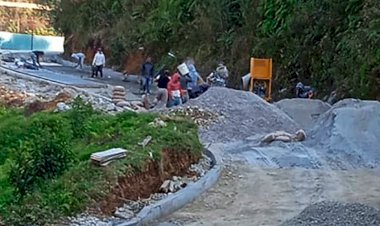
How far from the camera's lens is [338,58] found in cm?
2492

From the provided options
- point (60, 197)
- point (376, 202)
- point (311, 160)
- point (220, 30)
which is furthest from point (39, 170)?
point (220, 30)

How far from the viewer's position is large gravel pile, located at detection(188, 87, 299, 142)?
18.8m

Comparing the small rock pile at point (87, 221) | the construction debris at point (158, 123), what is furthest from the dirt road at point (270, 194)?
the construction debris at point (158, 123)

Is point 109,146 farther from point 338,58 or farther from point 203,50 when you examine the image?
point 203,50

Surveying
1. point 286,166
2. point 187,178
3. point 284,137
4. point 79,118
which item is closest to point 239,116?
point 284,137

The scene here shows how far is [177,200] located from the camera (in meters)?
10.9

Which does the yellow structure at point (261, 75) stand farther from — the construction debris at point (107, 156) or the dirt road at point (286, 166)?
the construction debris at point (107, 156)

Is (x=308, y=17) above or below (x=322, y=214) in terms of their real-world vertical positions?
above

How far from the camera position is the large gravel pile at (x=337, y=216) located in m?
9.17

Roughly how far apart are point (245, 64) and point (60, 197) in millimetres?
22450

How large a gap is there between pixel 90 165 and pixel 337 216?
3.27 metres

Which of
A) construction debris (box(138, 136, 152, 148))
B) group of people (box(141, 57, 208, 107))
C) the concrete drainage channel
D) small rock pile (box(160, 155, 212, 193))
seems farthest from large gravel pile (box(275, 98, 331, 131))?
construction debris (box(138, 136, 152, 148))

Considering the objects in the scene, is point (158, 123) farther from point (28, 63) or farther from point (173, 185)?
point (28, 63)

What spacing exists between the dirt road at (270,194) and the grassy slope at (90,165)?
2.99 feet
